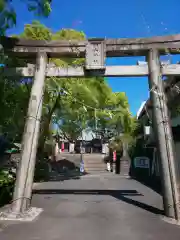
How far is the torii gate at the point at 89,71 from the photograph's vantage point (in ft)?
23.2

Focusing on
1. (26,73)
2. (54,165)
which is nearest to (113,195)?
(26,73)

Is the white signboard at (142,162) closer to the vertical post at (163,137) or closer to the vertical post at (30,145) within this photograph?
the vertical post at (163,137)

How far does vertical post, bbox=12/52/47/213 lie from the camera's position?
23.1 ft

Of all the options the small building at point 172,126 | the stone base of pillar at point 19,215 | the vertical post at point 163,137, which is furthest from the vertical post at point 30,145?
the small building at point 172,126

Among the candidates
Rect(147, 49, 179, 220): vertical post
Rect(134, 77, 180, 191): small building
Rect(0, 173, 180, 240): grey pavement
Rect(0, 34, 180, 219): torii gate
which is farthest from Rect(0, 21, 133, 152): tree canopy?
Rect(0, 173, 180, 240): grey pavement

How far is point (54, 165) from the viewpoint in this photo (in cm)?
2356

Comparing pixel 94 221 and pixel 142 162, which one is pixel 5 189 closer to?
pixel 94 221

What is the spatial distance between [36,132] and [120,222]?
3.39 m

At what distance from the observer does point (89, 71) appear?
8.02 m

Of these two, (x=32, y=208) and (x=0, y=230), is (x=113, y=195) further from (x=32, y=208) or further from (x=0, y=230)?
(x=0, y=230)

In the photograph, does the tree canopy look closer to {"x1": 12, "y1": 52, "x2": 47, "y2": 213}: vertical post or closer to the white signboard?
{"x1": 12, "y1": 52, "x2": 47, "y2": 213}: vertical post

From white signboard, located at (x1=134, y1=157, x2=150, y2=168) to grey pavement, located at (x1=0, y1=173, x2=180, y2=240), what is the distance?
22.5ft

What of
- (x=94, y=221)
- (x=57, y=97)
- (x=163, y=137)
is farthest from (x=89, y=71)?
(x=57, y=97)

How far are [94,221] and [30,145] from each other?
275 centimetres
